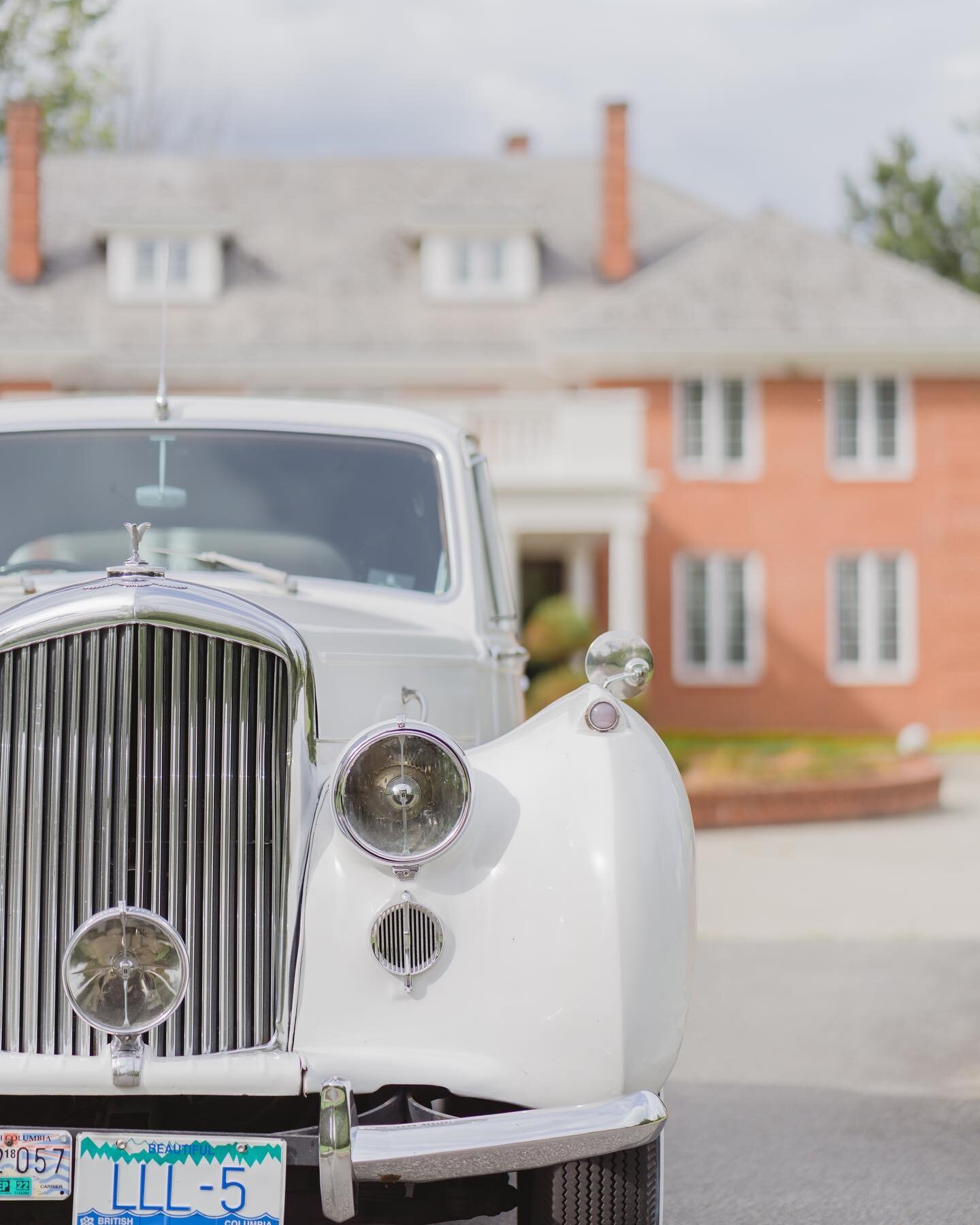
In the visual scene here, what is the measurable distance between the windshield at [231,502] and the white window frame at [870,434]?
21.1m

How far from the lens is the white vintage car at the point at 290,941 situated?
2941mm

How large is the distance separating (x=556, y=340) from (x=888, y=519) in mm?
5899

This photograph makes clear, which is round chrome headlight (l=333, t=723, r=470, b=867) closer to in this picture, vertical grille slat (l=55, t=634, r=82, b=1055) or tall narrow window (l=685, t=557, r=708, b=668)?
vertical grille slat (l=55, t=634, r=82, b=1055)

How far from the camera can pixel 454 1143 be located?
288 centimetres

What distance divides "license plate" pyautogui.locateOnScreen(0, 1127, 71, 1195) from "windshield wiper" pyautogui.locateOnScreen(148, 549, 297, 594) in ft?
5.29

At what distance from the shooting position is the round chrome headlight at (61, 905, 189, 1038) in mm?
3051

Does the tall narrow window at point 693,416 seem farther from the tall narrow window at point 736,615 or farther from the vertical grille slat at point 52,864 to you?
the vertical grille slat at point 52,864

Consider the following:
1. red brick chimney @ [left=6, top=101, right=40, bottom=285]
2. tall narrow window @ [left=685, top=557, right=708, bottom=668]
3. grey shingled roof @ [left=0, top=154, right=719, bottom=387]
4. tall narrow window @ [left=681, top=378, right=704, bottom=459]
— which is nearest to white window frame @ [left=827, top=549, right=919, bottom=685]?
tall narrow window @ [left=685, top=557, right=708, bottom=668]

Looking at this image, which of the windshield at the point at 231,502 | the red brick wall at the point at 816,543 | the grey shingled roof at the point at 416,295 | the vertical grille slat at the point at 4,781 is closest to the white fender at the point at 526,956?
the vertical grille slat at the point at 4,781

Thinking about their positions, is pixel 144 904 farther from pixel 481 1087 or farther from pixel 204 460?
pixel 204 460

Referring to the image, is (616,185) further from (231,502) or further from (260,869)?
(260,869)

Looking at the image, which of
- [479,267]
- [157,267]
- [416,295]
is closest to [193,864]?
[416,295]

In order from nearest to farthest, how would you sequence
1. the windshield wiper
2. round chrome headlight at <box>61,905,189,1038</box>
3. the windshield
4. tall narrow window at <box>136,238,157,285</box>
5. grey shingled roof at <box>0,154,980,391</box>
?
round chrome headlight at <box>61,905,189,1038</box> → the windshield wiper → the windshield → grey shingled roof at <box>0,154,980,391</box> → tall narrow window at <box>136,238,157,285</box>

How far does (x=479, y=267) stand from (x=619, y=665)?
24.6 meters
